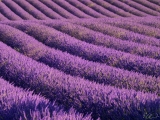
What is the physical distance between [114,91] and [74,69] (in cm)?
229

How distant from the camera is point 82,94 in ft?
14.1

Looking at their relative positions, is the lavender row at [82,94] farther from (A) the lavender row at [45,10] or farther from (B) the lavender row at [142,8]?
(B) the lavender row at [142,8]

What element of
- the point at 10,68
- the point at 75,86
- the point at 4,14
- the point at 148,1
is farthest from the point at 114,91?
the point at 148,1

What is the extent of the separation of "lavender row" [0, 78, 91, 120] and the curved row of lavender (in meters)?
17.7

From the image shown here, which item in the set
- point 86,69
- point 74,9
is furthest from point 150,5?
point 86,69

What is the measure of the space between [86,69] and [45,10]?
17.9 metres

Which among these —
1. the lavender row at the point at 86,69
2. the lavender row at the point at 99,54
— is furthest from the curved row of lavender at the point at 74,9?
the lavender row at the point at 86,69

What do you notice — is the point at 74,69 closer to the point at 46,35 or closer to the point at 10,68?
the point at 10,68

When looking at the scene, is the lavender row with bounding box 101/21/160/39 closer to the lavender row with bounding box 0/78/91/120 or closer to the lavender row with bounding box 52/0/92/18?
the lavender row with bounding box 0/78/91/120

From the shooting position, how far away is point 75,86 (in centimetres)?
458

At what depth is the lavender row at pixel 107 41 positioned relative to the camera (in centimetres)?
823

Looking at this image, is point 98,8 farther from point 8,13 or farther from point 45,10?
point 8,13

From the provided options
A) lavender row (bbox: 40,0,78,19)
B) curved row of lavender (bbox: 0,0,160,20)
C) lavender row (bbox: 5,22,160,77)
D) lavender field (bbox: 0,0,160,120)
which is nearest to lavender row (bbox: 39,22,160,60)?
lavender field (bbox: 0,0,160,120)

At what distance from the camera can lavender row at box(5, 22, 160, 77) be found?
662 cm
